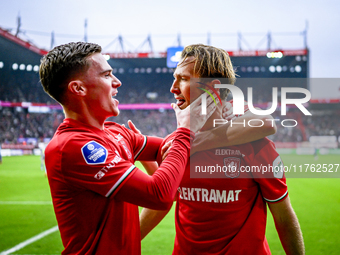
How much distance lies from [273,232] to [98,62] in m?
5.58

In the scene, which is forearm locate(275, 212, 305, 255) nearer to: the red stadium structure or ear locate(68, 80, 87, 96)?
ear locate(68, 80, 87, 96)

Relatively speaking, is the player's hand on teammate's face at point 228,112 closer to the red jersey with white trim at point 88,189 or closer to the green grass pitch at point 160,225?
the red jersey with white trim at point 88,189

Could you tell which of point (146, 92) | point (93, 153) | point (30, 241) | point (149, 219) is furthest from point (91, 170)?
point (146, 92)

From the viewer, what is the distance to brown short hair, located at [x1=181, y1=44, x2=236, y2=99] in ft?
6.07

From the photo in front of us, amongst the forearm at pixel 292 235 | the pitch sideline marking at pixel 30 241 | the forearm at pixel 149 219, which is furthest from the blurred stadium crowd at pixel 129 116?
the forearm at pixel 292 235

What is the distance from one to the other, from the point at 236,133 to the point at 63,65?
4.02 feet

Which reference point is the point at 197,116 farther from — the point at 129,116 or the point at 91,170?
the point at 129,116

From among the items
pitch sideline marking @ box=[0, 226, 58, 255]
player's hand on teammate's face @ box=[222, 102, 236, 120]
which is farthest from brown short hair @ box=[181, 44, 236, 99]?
pitch sideline marking @ box=[0, 226, 58, 255]

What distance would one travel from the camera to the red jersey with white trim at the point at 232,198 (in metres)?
1.69

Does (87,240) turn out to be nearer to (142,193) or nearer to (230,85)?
(142,193)

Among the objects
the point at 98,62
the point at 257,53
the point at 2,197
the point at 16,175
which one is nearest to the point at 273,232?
the point at 98,62

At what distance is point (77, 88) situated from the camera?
1704mm

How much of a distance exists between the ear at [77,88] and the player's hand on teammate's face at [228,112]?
102 cm

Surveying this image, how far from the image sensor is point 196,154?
1874 millimetres
